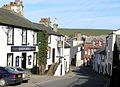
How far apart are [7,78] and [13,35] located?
12.1 m

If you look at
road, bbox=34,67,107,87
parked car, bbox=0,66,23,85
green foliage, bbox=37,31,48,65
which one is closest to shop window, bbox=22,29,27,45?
green foliage, bbox=37,31,48,65

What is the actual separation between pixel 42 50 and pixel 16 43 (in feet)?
29.1

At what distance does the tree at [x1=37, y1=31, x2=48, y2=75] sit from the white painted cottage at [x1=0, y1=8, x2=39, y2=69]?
0.83 m

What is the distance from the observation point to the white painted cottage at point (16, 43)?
39156mm

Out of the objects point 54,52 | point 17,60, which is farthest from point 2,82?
point 54,52

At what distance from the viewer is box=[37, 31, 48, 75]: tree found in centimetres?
5062

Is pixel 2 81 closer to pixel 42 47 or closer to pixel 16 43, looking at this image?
pixel 16 43

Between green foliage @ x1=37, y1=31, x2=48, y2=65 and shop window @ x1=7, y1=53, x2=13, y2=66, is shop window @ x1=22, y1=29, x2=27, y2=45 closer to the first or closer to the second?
shop window @ x1=7, y1=53, x2=13, y2=66

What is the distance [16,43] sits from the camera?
1673 inches

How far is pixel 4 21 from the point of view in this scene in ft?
131

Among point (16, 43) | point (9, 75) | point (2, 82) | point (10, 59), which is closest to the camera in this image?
point (2, 82)

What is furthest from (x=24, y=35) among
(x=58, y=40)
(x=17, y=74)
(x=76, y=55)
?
(x=76, y=55)

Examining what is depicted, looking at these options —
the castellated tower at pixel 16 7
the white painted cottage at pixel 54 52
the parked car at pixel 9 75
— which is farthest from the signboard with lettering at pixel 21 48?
the parked car at pixel 9 75

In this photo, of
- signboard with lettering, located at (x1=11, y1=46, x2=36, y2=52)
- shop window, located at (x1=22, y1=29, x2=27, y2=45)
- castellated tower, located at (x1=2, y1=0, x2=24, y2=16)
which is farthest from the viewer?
castellated tower, located at (x1=2, y1=0, x2=24, y2=16)
